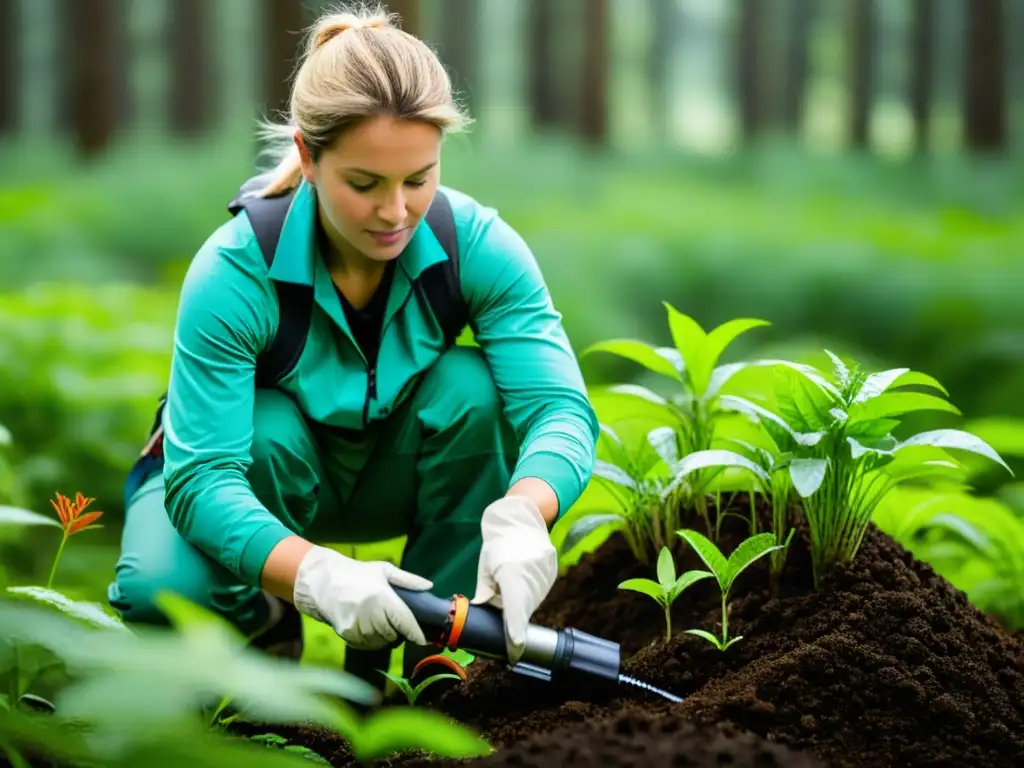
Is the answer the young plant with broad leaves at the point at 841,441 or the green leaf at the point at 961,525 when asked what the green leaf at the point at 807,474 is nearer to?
the young plant with broad leaves at the point at 841,441

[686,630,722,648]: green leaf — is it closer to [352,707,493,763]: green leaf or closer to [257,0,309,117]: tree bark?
[352,707,493,763]: green leaf

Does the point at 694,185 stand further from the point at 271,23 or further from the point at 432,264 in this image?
the point at 432,264

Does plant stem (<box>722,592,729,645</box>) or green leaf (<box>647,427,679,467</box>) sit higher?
green leaf (<box>647,427,679,467</box>)

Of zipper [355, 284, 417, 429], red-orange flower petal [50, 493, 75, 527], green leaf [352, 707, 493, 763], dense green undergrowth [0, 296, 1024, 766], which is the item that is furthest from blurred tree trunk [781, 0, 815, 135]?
green leaf [352, 707, 493, 763]

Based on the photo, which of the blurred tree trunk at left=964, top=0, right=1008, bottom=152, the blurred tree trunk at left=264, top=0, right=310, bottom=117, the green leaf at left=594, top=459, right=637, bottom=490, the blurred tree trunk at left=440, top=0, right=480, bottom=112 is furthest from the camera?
the blurred tree trunk at left=440, top=0, right=480, bottom=112

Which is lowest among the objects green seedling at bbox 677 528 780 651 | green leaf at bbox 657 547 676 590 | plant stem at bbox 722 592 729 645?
plant stem at bbox 722 592 729 645

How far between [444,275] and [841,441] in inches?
30.9

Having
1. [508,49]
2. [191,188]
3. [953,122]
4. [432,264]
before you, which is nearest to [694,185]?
[191,188]

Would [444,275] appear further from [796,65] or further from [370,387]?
[796,65]

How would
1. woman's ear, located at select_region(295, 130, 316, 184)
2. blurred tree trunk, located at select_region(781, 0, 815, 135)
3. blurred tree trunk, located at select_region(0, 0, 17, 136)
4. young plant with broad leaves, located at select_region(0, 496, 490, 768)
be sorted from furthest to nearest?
blurred tree trunk, located at select_region(781, 0, 815, 135) < blurred tree trunk, located at select_region(0, 0, 17, 136) < woman's ear, located at select_region(295, 130, 316, 184) < young plant with broad leaves, located at select_region(0, 496, 490, 768)

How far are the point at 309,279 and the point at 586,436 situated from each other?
572mm

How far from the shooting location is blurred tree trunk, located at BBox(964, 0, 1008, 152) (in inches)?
384

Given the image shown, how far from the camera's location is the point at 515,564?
71.1 inches

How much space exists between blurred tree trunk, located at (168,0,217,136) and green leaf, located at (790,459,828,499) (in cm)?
1530
